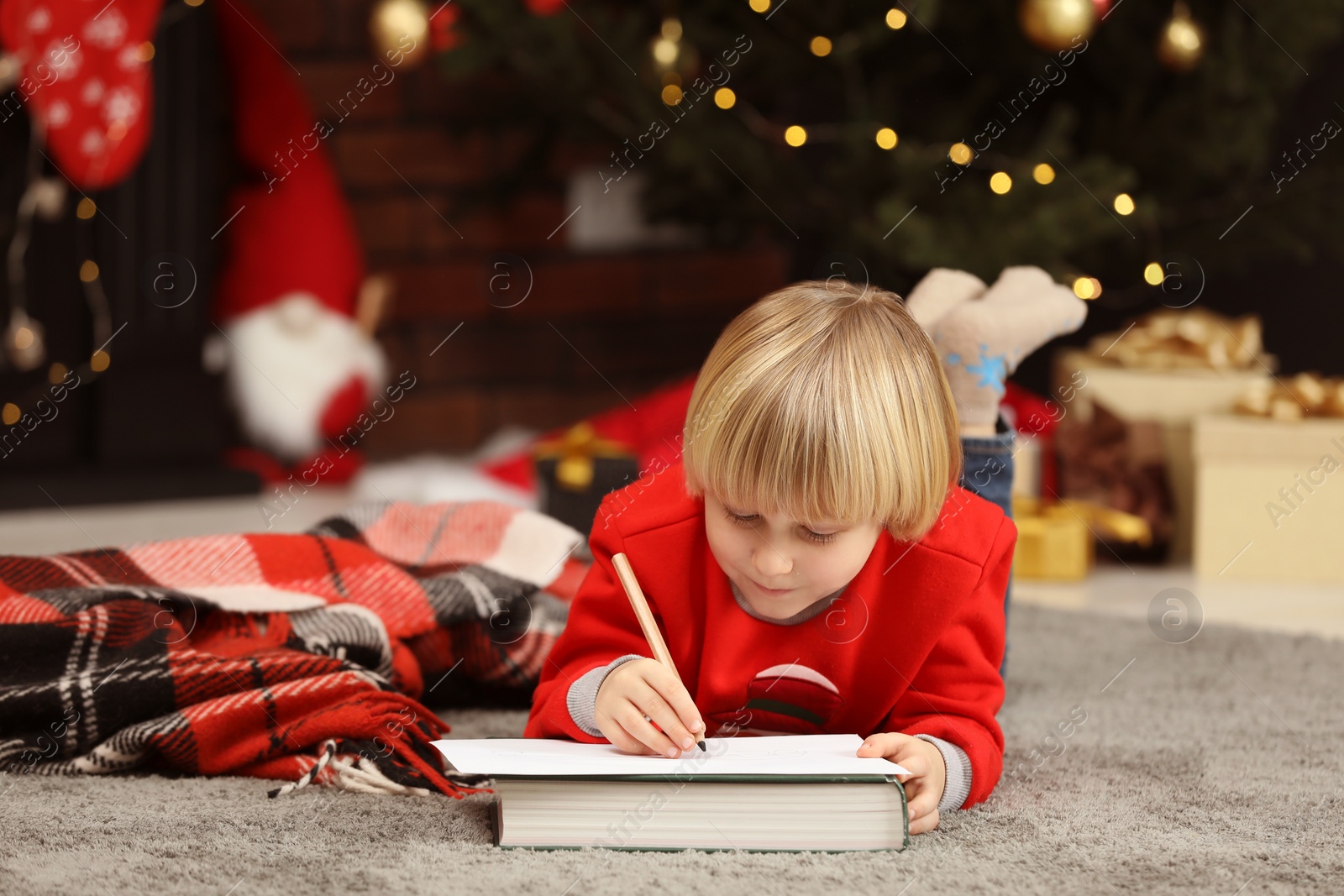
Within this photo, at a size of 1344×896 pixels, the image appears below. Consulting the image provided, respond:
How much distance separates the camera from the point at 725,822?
2.24 ft

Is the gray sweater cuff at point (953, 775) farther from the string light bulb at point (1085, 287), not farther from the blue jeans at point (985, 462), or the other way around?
the string light bulb at point (1085, 287)

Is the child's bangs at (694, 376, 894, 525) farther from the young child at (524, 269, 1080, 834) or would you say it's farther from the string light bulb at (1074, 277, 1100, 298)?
the string light bulb at (1074, 277, 1100, 298)

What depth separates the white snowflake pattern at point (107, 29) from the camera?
1758 millimetres

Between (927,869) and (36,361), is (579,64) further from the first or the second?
(927,869)

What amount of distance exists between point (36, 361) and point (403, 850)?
1394 millimetres

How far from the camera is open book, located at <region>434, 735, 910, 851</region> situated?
67 cm

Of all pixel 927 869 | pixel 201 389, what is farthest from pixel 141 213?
pixel 927 869

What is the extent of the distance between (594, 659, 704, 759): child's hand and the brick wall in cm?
158

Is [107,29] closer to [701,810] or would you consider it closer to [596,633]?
[596,633]

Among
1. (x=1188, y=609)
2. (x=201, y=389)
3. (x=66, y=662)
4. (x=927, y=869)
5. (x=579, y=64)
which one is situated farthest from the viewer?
(x=201, y=389)

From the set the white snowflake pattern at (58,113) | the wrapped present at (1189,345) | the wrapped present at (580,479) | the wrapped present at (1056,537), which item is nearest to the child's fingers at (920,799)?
the wrapped present at (580,479)

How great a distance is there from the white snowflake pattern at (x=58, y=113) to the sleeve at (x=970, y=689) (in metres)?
1.42

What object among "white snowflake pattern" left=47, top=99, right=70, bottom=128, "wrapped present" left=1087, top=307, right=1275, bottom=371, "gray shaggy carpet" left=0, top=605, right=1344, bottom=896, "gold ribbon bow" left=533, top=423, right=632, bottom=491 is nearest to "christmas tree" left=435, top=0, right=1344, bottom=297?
"wrapped present" left=1087, top=307, right=1275, bottom=371

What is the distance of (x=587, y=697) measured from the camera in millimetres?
755
